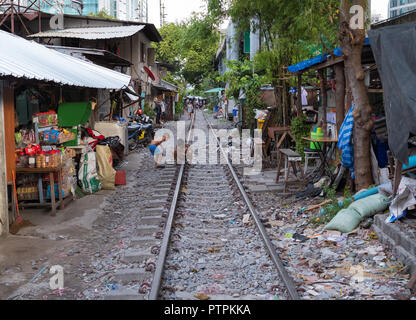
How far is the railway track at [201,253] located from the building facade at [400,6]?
9.34m

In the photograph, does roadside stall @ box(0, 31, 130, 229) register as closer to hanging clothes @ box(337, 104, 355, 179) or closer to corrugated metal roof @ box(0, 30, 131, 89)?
corrugated metal roof @ box(0, 30, 131, 89)

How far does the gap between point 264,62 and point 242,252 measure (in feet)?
32.2

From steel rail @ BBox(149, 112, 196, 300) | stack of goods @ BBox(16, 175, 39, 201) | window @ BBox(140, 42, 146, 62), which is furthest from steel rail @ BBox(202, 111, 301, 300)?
window @ BBox(140, 42, 146, 62)

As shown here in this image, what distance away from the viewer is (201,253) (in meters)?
6.86

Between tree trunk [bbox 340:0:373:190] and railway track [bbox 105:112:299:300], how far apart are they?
90.9 inches

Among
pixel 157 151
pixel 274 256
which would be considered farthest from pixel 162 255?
pixel 157 151

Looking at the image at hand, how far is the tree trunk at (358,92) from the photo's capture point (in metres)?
8.56

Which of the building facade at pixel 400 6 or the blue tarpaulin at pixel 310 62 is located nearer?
the blue tarpaulin at pixel 310 62

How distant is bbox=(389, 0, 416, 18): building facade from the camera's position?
15.1 m

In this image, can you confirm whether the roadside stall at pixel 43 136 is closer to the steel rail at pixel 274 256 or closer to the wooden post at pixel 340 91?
the steel rail at pixel 274 256

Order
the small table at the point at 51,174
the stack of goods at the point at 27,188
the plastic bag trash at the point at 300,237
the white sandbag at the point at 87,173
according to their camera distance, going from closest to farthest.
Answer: the plastic bag trash at the point at 300,237 → the small table at the point at 51,174 → the stack of goods at the point at 27,188 → the white sandbag at the point at 87,173

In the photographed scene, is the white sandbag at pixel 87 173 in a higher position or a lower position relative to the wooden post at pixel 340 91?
lower

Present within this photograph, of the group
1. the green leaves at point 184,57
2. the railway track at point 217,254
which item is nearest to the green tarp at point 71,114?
the railway track at point 217,254

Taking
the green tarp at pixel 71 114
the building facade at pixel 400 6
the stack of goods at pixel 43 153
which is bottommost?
the stack of goods at pixel 43 153
